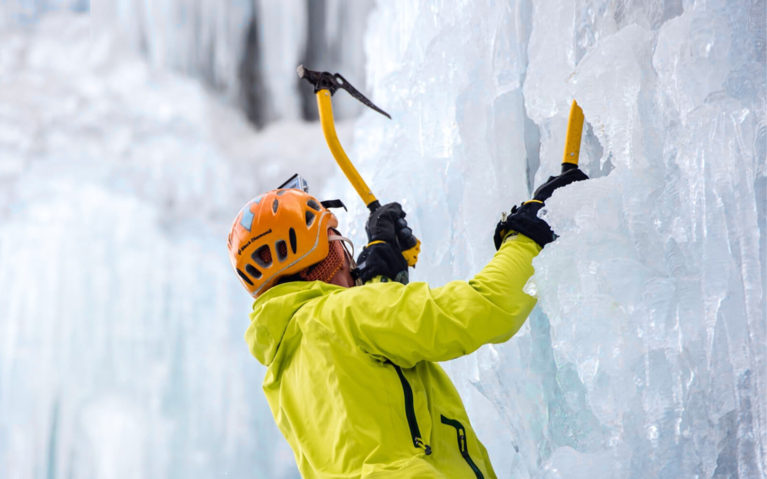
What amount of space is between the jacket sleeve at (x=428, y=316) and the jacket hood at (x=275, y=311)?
10 centimetres

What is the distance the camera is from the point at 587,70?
5.46ft

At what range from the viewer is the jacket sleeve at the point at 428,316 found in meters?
1.42

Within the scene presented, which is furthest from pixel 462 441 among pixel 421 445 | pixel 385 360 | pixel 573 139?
pixel 573 139

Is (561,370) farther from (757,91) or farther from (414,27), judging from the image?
(414,27)

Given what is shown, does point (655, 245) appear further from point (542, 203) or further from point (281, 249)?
point (281, 249)

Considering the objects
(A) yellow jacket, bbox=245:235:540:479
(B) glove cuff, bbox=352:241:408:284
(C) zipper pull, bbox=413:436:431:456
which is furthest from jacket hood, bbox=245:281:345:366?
(C) zipper pull, bbox=413:436:431:456

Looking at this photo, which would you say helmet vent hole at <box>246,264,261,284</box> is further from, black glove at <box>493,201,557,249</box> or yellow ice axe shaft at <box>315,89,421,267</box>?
black glove at <box>493,201,557,249</box>

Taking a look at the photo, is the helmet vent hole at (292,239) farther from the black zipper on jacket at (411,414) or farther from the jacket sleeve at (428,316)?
the black zipper on jacket at (411,414)

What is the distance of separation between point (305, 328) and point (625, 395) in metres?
0.68

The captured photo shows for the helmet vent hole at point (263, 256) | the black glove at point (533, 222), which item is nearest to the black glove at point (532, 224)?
the black glove at point (533, 222)

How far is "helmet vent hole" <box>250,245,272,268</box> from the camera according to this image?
175 cm

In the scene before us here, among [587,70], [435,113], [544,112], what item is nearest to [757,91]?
[587,70]

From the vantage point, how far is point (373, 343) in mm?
1466

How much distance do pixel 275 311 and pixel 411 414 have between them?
0.36 meters
